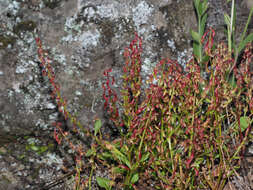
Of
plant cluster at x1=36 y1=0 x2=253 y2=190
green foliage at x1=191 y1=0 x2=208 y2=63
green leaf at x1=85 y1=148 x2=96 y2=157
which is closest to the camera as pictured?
plant cluster at x1=36 y1=0 x2=253 y2=190

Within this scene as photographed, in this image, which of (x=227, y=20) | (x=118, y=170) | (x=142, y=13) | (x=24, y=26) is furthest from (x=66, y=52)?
(x=227, y=20)

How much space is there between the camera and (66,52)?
1803mm

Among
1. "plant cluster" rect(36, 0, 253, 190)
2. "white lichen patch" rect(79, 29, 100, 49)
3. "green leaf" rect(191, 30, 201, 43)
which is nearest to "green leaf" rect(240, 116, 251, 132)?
"plant cluster" rect(36, 0, 253, 190)

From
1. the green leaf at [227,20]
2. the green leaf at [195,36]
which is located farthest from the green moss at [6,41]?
the green leaf at [227,20]

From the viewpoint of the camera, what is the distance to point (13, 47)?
177 centimetres

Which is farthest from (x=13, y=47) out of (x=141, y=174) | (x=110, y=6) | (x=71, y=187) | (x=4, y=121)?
(x=141, y=174)

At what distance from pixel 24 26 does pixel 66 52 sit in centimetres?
30

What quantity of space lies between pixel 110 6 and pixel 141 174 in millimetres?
1024

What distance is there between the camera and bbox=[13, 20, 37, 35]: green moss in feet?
5.84

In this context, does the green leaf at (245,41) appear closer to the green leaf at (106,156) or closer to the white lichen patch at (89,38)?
the white lichen patch at (89,38)

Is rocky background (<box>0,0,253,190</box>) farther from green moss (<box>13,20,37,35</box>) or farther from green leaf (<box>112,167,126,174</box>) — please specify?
green leaf (<box>112,167,126,174</box>)

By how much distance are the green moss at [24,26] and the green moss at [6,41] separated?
0.05 metres

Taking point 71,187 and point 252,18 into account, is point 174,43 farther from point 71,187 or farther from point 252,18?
point 71,187

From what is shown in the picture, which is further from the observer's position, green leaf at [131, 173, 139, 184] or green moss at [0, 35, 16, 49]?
green moss at [0, 35, 16, 49]
